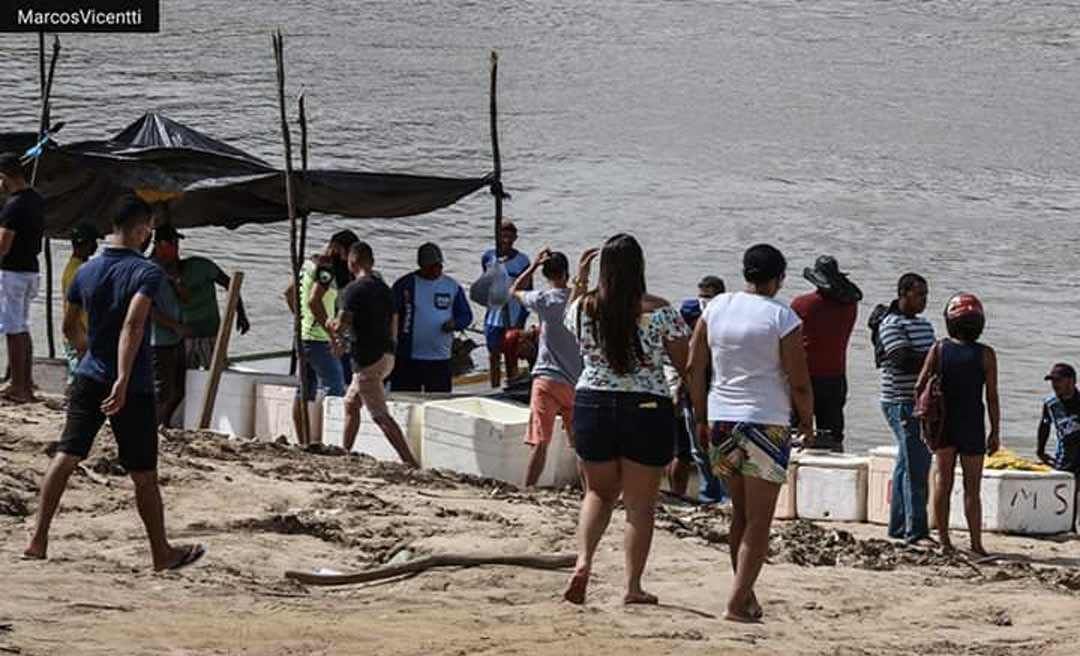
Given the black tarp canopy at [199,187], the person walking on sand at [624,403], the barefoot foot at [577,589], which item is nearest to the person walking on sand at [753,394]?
the person walking on sand at [624,403]

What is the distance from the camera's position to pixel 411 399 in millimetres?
13414

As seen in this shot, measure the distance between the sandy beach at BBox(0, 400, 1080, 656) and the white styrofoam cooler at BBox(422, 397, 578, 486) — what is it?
40cm

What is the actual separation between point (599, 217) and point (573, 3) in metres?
17.1

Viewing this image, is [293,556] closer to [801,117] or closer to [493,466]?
[493,466]

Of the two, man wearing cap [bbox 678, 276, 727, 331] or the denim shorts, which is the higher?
man wearing cap [bbox 678, 276, 727, 331]

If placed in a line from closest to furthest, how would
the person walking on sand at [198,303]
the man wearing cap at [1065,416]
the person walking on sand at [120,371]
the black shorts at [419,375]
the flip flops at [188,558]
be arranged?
1. the person walking on sand at [120,371]
2. the flip flops at [188,558]
3. the man wearing cap at [1065,416]
4. the person walking on sand at [198,303]
5. the black shorts at [419,375]

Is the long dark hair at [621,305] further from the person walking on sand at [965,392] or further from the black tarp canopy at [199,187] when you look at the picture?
the black tarp canopy at [199,187]

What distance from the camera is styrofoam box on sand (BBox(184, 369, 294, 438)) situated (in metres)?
13.9

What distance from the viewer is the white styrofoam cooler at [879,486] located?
12.1 meters

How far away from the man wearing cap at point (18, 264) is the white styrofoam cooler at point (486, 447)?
94.6 inches

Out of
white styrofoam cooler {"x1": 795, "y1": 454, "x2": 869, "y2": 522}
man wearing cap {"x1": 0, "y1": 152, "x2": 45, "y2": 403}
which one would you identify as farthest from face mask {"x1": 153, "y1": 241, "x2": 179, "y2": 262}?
white styrofoam cooler {"x1": 795, "y1": 454, "x2": 869, "y2": 522}

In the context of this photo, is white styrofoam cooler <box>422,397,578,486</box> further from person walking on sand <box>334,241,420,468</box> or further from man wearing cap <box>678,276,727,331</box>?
man wearing cap <box>678,276,727,331</box>

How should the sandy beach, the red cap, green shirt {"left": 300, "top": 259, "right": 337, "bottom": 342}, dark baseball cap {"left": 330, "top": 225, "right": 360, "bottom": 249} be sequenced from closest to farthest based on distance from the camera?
1. the sandy beach
2. the red cap
3. green shirt {"left": 300, "top": 259, "right": 337, "bottom": 342}
4. dark baseball cap {"left": 330, "top": 225, "right": 360, "bottom": 249}

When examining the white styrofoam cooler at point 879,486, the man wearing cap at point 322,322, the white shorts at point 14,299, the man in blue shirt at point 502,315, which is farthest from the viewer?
the man in blue shirt at point 502,315
